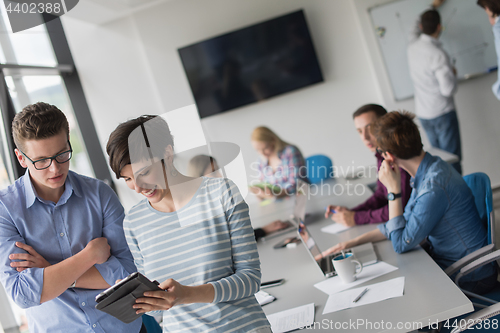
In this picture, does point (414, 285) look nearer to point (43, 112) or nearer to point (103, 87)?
point (43, 112)

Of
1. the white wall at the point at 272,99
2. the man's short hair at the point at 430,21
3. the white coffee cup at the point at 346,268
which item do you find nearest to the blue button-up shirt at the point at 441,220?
the white coffee cup at the point at 346,268

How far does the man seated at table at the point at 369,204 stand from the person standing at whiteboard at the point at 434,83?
4.74ft

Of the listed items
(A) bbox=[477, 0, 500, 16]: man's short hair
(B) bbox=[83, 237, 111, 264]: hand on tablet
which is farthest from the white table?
(A) bbox=[477, 0, 500, 16]: man's short hair

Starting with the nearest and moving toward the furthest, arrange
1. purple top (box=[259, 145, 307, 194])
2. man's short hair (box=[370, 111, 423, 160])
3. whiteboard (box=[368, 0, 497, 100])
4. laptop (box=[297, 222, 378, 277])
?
laptop (box=[297, 222, 378, 277]) → man's short hair (box=[370, 111, 423, 160]) → purple top (box=[259, 145, 307, 194]) → whiteboard (box=[368, 0, 497, 100])

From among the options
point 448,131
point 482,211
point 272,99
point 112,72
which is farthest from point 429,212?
point 112,72

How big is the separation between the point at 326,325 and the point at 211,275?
463 millimetres

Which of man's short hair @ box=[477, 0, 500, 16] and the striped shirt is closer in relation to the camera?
the striped shirt

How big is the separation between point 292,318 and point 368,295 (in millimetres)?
259

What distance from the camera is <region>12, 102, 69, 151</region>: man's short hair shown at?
1.11 meters

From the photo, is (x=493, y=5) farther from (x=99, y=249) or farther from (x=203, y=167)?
(x=99, y=249)

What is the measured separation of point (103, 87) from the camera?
4.03 metres

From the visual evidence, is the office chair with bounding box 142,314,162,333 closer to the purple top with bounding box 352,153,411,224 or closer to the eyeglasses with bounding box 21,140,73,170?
the eyeglasses with bounding box 21,140,73,170

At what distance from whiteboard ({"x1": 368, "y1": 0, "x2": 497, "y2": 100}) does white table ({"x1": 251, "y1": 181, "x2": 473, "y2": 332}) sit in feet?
7.89

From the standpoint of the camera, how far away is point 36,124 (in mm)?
1114
